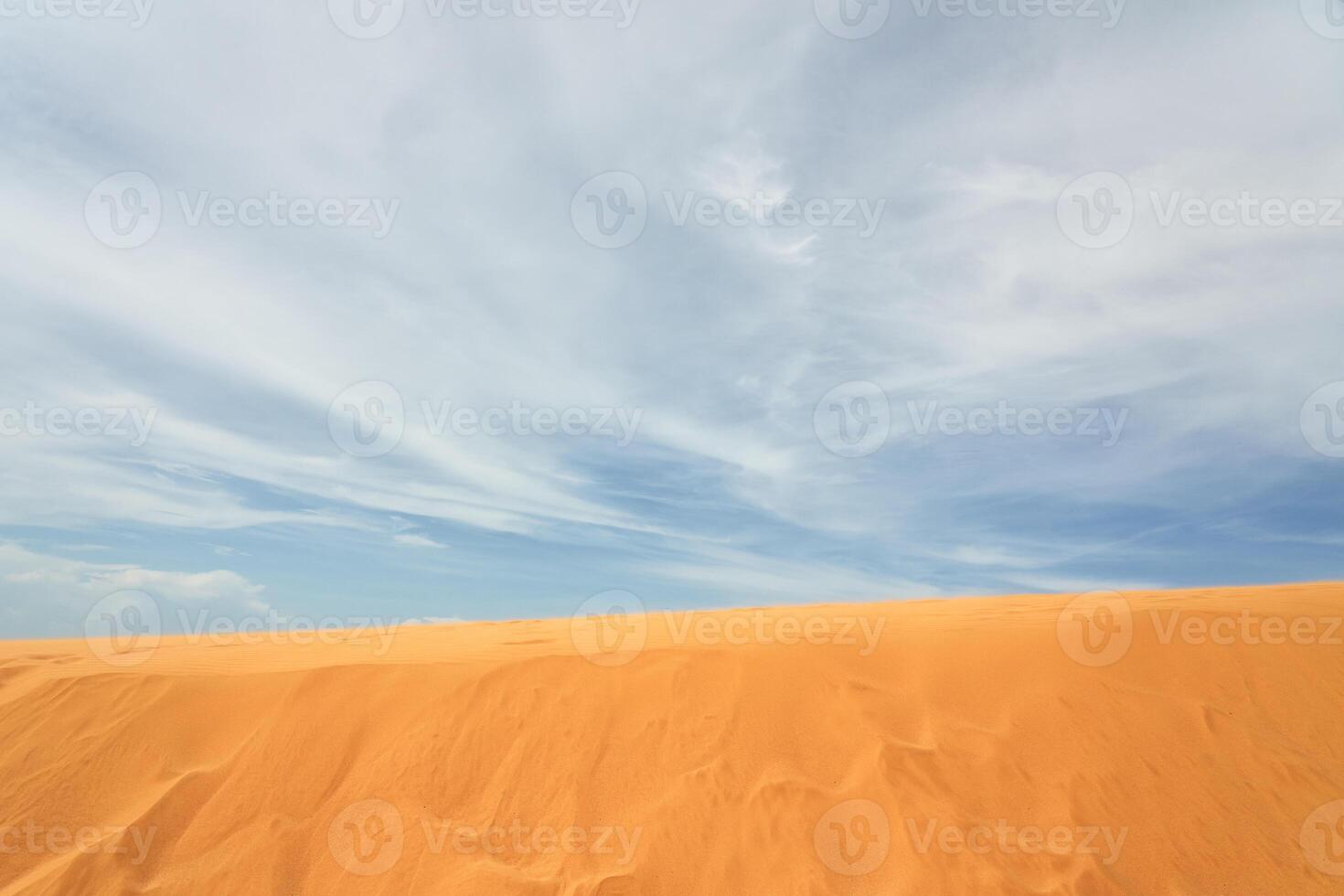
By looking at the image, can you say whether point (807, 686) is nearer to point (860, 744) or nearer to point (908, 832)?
point (860, 744)

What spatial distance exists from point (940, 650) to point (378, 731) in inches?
273

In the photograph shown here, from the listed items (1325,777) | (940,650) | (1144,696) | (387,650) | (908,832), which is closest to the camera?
(908,832)

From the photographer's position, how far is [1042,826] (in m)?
6.29

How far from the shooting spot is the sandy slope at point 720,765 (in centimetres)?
615

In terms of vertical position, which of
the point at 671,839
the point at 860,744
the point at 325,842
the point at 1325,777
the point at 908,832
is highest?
the point at 1325,777

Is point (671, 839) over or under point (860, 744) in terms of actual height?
under

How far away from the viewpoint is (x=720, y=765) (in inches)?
276

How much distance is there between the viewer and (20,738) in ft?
25.8

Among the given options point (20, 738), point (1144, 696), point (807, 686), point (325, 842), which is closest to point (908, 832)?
point (807, 686)

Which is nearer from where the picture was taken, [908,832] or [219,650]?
[908,832]

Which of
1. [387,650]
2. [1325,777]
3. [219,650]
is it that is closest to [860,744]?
[1325,777]

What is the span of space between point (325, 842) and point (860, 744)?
5.66m

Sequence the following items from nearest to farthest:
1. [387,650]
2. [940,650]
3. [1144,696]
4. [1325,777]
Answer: [1325,777]
[1144,696]
[940,650]
[387,650]

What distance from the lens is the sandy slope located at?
615 cm
